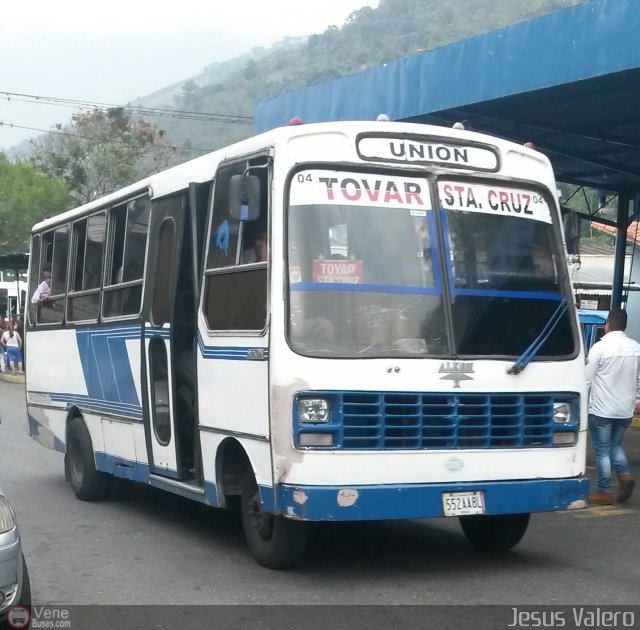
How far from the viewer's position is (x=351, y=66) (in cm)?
14012

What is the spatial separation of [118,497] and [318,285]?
189 inches

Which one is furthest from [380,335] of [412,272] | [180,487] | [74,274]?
[74,274]

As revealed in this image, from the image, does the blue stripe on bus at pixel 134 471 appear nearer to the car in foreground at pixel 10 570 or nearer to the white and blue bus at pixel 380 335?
the white and blue bus at pixel 380 335

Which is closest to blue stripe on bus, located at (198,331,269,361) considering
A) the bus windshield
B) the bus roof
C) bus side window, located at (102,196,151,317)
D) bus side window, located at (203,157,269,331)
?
bus side window, located at (203,157,269,331)

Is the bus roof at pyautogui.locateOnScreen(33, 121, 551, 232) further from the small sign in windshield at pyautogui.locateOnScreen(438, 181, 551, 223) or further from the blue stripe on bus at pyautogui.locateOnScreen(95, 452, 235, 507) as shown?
the blue stripe on bus at pyautogui.locateOnScreen(95, 452, 235, 507)

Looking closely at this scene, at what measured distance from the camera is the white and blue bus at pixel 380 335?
22.0 ft

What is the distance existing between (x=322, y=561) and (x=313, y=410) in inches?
57.4

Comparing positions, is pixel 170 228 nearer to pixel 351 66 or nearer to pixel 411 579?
pixel 411 579

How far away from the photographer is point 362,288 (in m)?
6.93

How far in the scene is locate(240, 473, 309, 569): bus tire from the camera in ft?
23.1

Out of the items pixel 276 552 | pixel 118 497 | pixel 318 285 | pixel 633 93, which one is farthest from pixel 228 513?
pixel 633 93

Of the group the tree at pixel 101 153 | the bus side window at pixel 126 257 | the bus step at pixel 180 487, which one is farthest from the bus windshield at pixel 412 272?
the tree at pixel 101 153

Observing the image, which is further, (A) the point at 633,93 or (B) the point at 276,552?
(A) the point at 633,93

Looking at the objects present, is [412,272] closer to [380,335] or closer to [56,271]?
[380,335]
